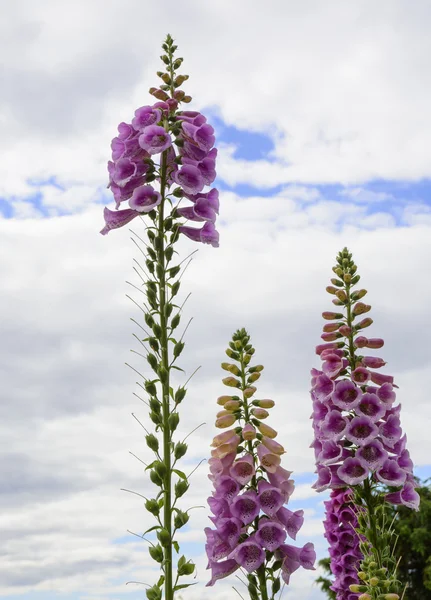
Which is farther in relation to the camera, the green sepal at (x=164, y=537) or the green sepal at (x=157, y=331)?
the green sepal at (x=157, y=331)

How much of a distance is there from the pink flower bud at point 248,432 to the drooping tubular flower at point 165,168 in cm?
137

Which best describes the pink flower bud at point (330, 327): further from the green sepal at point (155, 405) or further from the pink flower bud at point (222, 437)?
the green sepal at point (155, 405)

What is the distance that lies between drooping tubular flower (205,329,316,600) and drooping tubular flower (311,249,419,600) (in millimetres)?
884

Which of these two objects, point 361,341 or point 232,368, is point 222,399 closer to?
point 232,368

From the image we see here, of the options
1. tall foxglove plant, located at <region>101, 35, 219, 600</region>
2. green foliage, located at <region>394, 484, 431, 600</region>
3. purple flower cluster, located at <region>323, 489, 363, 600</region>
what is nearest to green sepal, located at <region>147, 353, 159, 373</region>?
tall foxglove plant, located at <region>101, 35, 219, 600</region>

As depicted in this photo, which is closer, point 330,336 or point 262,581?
point 262,581

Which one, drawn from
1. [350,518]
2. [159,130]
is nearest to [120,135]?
[159,130]

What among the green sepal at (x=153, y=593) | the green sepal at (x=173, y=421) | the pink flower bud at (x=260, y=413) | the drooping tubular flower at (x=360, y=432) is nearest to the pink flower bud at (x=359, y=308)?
the drooping tubular flower at (x=360, y=432)

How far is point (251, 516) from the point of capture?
5250 mm

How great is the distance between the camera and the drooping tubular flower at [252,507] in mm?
5207

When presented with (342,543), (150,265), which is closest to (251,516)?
(150,265)

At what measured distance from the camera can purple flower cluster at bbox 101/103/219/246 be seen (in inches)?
224

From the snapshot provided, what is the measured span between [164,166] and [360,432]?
2.61 metres

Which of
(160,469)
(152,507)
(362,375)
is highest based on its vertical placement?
(362,375)
